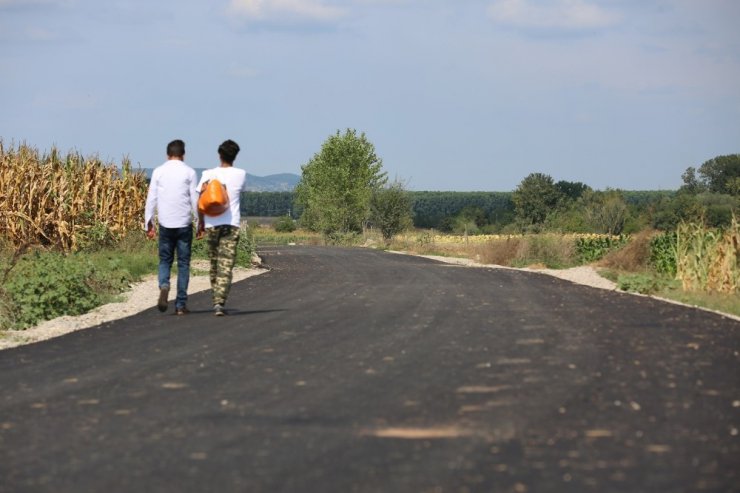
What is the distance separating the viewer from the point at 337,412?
7.74 metres

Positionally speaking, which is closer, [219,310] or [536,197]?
[219,310]

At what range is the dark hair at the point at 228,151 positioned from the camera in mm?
15484

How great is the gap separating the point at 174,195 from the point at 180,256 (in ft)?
3.06

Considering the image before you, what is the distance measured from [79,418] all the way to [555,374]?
388cm

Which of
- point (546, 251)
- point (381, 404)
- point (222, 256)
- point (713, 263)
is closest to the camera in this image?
point (381, 404)

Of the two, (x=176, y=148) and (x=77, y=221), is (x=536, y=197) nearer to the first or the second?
(x=77, y=221)

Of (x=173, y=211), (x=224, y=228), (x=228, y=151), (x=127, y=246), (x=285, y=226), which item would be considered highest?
(x=228, y=151)

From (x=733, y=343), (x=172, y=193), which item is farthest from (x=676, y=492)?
(x=172, y=193)

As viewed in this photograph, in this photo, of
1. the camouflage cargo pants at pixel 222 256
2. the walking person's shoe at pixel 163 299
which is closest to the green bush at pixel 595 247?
the camouflage cargo pants at pixel 222 256

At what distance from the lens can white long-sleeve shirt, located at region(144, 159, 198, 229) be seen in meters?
15.4

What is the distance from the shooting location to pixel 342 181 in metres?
82.6

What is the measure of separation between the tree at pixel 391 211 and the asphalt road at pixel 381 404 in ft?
158

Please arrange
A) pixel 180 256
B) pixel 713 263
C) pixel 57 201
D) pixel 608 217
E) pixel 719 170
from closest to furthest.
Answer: pixel 180 256 < pixel 713 263 < pixel 57 201 < pixel 608 217 < pixel 719 170

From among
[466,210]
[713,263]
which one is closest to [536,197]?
[466,210]
